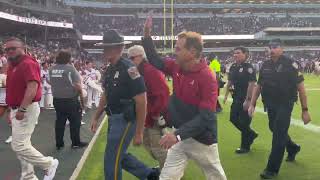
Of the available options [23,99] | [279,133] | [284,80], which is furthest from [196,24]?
[23,99]

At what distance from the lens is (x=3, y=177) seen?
743 cm

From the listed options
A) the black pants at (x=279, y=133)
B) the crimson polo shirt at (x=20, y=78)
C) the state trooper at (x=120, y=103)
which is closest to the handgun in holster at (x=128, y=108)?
the state trooper at (x=120, y=103)

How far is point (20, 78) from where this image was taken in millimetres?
6414

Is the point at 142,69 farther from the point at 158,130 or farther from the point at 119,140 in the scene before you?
the point at 119,140

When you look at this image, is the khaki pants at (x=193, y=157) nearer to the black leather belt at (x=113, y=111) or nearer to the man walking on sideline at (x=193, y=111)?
the man walking on sideline at (x=193, y=111)

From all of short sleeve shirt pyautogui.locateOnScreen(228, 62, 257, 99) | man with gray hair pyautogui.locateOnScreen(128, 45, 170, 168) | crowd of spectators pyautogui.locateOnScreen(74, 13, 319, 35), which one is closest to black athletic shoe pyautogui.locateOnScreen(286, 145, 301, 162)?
short sleeve shirt pyautogui.locateOnScreen(228, 62, 257, 99)

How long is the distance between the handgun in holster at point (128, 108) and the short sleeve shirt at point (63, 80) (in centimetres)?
444

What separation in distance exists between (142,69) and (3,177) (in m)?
2.60

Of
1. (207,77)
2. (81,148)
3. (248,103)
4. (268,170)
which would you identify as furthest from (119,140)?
(81,148)

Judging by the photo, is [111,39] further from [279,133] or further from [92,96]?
[92,96]

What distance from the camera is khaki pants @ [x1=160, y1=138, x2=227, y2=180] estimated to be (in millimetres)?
4844

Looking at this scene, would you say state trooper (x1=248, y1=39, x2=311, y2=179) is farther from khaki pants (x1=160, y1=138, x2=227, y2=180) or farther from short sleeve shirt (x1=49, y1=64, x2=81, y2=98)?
short sleeve shirt (x1=49, y1=64, x2=81, y2=98)

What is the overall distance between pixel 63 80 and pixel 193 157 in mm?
5436

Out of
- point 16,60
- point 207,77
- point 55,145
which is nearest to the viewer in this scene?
point 207,77
